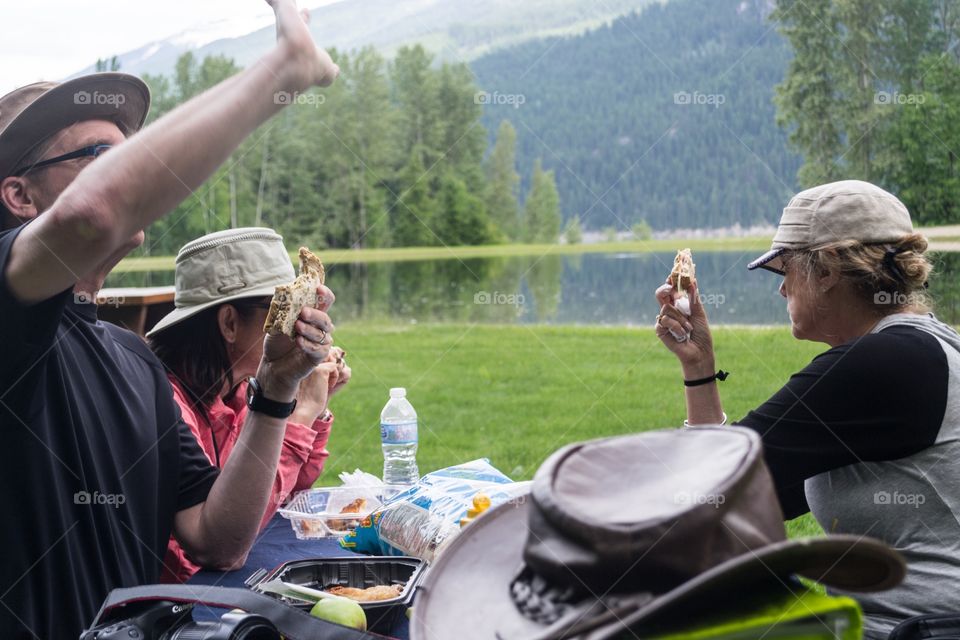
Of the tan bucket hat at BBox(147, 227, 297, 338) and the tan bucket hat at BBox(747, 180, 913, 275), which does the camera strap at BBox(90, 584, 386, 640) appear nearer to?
the tan bucket hat at BBox(147, 227, 297, 338)

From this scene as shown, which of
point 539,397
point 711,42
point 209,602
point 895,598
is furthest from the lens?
point 711,42

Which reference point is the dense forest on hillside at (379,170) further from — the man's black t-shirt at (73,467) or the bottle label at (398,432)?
the man's black t-shirt at (73,467)

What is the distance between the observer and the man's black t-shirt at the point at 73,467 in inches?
69.7

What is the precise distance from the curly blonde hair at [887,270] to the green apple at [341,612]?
1.79 meters

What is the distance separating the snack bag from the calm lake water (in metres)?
9.88

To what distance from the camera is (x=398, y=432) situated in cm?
338

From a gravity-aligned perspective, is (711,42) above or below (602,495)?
above

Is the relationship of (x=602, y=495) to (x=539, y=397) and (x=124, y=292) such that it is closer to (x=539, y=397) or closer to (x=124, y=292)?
(x=124, y=292)

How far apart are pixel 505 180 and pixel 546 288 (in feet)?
33.7

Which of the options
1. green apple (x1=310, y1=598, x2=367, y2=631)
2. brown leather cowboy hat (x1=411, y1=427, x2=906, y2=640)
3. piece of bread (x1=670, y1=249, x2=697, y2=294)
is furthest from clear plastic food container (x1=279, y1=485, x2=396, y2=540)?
brown leather cowboy hat (x1=411, y1=427, x2=906, y2=640)

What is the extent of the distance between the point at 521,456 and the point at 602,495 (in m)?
6.82

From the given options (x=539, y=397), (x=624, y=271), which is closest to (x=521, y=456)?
(x=539, y=397)

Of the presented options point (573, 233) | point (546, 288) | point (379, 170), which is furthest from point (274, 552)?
point (573, 233)

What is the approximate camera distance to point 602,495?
3.09ft
